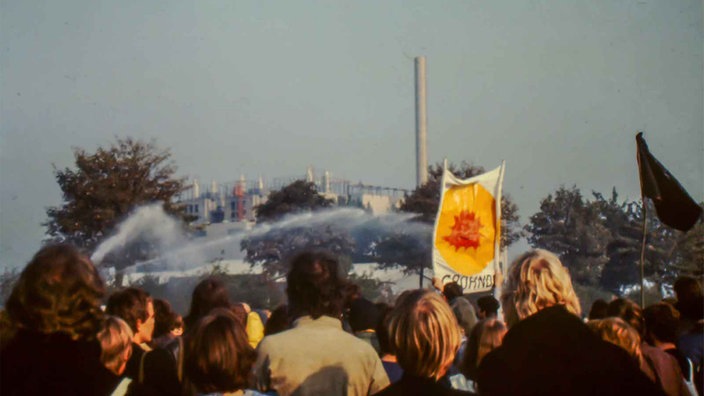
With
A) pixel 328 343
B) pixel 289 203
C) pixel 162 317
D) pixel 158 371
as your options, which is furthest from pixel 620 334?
pixel 289 203

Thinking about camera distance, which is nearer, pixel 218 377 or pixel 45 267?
pixel 45 267

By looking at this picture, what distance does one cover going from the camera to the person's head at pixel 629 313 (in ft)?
22.6

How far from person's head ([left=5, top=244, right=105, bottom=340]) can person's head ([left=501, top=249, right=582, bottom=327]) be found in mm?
1627

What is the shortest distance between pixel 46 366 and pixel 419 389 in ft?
4.48

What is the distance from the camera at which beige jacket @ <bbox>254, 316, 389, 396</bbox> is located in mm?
5402

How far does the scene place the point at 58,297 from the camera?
12.3 ft

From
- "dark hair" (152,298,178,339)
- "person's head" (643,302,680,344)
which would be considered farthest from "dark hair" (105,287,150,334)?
"person's head" (643,302,680,344)

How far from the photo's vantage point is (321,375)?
5.42 metres

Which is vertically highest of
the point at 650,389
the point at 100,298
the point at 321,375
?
the point at 100,298

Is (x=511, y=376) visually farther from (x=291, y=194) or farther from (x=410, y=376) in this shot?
(x=291, y=194)

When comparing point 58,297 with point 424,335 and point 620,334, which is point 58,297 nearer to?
point 424,335

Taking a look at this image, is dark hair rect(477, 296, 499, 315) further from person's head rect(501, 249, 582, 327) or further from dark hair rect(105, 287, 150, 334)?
person's head rect(501, 249, 582, 327)

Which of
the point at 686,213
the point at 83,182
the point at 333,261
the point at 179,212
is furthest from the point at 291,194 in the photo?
the point at 333,261

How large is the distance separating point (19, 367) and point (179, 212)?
28261 mm
